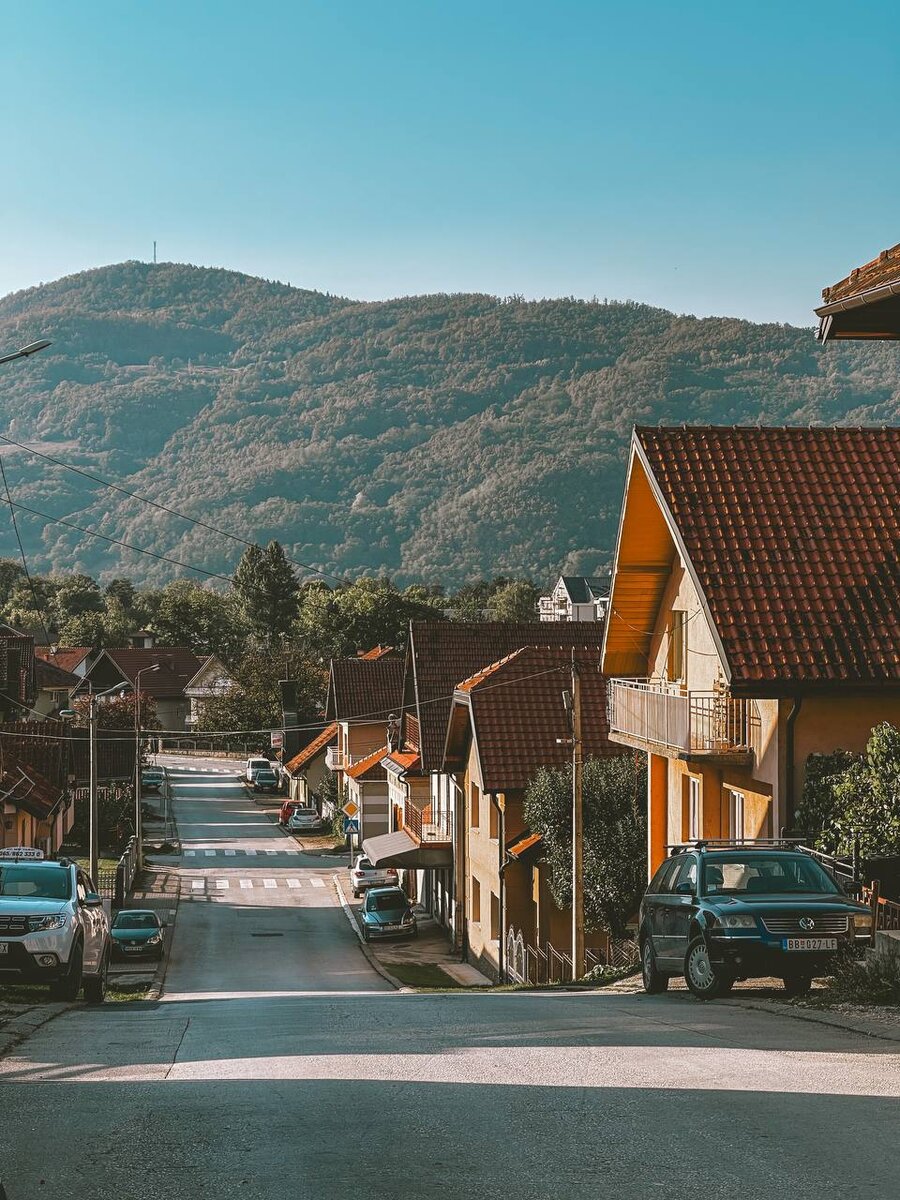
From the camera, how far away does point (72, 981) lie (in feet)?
56.7

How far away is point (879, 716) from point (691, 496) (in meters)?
4.32

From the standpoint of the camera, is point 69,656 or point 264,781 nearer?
point 264,781

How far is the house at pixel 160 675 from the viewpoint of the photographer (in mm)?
132000

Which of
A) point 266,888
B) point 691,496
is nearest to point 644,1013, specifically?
point 691,496

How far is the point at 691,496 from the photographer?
72.4 feet

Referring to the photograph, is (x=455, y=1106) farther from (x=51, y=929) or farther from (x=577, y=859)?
(x=577, y=859)

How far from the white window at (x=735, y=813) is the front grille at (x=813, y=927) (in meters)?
7.38

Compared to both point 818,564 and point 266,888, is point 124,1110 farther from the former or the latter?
point 266,888

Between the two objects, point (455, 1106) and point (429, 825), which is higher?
point (455, 1106)

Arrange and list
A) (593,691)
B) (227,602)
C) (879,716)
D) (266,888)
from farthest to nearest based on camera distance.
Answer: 1. (227,602)
2. (266,888)
3. (593,691)
4. (879,716)

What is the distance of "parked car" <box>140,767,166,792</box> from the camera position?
89.4 metres

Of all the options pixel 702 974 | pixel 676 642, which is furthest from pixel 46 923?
pixel 676 642

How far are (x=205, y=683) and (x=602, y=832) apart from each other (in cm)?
10694

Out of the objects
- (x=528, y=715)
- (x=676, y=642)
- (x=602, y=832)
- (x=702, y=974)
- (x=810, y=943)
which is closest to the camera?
(x=810, y=943)
